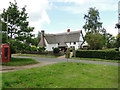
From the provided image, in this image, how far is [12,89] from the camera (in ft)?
18.8

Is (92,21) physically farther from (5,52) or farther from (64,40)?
(5,52)

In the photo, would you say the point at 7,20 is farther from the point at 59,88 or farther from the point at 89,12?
the point at 89,12

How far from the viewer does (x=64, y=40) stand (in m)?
48.0

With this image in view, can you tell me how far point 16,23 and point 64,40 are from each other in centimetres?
3047

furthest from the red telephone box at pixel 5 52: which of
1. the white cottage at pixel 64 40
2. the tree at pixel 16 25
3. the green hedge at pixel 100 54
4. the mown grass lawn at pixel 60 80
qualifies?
the white cottage at pixel 64 40

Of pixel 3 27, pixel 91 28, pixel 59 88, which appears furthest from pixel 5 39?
pixel 91 28

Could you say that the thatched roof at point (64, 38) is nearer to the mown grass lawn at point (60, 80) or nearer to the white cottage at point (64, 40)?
the white cottage at point (64, 40)

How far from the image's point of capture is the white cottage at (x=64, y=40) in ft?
149

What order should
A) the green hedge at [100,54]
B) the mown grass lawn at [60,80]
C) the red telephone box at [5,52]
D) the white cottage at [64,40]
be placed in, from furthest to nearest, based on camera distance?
1. the white cottage at [64,40]
2. the green hedge at [100,54]
3. the red telephone box at [5,52]
4. the mown grass lawn at [60,80]

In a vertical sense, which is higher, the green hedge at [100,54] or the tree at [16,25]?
the tree at [16,25]

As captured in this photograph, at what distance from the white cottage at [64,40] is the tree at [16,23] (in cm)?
2807

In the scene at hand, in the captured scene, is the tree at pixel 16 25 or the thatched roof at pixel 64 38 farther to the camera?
the thatched roof at pixel 64 38

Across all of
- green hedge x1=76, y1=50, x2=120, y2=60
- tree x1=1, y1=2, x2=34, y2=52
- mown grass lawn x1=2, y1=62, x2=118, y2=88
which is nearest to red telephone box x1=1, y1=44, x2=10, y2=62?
tree x1=1, y1=2, x2=34, y2=52

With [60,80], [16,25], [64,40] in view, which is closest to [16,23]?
[16,25]
